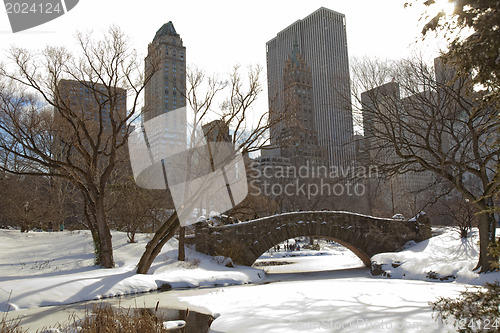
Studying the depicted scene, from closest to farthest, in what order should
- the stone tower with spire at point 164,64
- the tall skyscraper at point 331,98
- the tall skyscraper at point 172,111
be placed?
the stone tower with spire at point 164,64, the tall skyscraper at point 331,98, the tall skyscraper at point 172,111

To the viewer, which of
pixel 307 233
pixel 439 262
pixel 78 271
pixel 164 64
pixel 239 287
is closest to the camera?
pixel 239 287

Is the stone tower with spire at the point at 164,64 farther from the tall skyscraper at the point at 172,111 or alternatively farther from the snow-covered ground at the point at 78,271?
the snow-covered ground at the point at 78,271

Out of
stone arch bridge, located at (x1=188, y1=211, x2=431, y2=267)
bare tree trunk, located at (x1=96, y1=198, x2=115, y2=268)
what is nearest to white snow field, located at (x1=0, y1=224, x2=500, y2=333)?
bare tree trunk, located at (x1=96, y1=198, x2=115, y2=268)

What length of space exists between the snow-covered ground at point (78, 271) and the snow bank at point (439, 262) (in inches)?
248

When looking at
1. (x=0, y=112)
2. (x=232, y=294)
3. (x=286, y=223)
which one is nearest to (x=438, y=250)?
(x=286, y=223)

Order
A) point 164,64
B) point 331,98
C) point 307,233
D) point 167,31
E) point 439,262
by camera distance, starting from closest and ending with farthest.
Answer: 1. point 439,262
2. point 331,98
3. point 307,233
4. point 167,31
5. point 164,64

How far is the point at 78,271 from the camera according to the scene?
1570 cm

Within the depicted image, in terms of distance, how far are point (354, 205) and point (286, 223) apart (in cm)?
3635

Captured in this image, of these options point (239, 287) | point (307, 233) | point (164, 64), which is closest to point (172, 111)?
point (164, 64)

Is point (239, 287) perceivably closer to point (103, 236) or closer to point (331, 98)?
point (103, 236)

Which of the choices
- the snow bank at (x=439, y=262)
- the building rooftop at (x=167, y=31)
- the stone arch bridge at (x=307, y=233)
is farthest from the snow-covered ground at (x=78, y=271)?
the building rooftop at (x=167, y=31)

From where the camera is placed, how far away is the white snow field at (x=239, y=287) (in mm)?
6754

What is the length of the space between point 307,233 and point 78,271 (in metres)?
11.9

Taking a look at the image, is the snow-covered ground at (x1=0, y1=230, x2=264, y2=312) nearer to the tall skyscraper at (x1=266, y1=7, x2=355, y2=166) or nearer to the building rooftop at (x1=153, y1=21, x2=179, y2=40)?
the tall skyscraper at (x1=266, y1=7, x2=355, y2=166)
